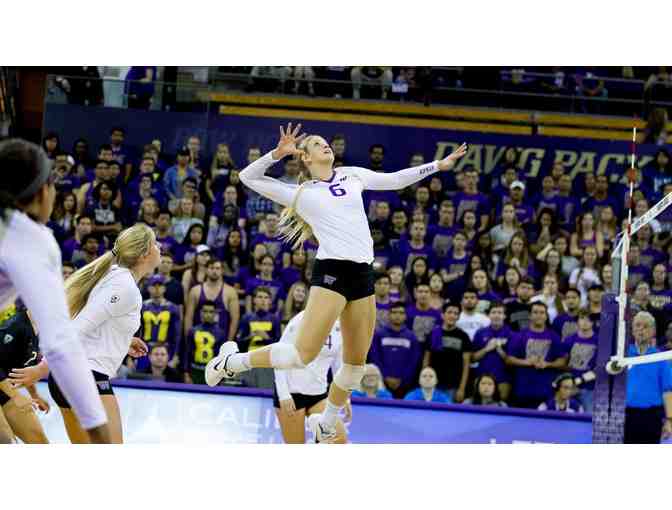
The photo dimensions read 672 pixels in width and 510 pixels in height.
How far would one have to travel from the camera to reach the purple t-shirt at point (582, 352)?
12148 mm

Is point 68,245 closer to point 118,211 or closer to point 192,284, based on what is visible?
point 118,211

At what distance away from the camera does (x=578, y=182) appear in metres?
15.0

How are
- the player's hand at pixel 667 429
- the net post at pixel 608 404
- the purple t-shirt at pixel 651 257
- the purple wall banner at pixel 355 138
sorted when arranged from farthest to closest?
the purple wall banner at pixel 355 138, the purple t-shirt at pixel 651 257, the player's hand at pixel 667 429, the net post at pixel 608 404

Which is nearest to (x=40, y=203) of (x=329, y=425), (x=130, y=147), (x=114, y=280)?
(x=114, y=280)

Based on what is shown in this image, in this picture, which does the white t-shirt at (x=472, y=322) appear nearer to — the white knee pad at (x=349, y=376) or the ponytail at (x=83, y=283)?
the white knee pad at (x=349, y=376)

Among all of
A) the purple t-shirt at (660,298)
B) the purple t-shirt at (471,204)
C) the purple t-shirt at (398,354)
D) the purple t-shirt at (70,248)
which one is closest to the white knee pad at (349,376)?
the purple t-shirt at (398,354)

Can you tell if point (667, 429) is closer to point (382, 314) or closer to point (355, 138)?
point (382, 314)

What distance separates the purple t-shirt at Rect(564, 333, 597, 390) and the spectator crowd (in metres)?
0.01

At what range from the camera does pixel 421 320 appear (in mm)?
12320

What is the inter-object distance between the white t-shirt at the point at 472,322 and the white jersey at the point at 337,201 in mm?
4392

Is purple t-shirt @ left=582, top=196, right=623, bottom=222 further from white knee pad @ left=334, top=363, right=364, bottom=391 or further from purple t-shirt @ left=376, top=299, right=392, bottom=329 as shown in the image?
white knee pad @ left=334, top=363, right=364, bottom=391

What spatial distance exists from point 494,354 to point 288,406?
3.44m

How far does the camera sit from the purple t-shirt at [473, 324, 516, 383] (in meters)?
11.8

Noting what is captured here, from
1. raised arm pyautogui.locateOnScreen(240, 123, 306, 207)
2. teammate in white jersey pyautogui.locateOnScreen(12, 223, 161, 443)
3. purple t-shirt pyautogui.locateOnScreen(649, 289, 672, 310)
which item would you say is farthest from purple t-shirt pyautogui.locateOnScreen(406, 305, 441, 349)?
teammate in white jersey pyautogui.locateOnScreen(12, 223, 161, 443)
